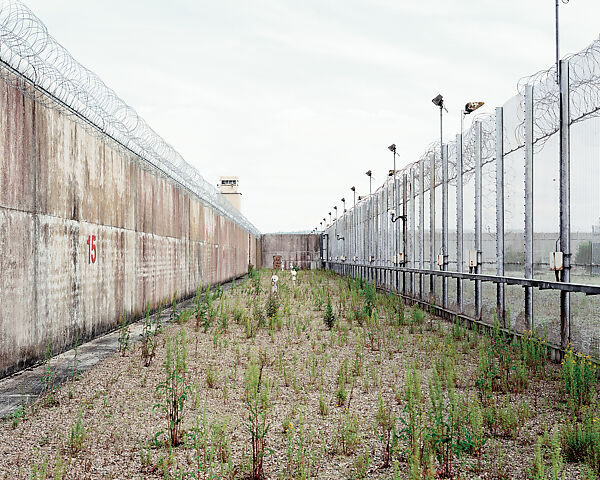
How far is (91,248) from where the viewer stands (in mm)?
8922

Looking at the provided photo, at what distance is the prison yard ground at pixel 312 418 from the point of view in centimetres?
394

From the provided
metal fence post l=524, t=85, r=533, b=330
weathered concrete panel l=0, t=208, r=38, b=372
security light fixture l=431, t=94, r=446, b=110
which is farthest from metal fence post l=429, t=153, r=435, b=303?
weathered concrete panel l=0, t=208, r=38, b=372

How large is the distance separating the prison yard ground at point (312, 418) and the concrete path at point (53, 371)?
16 cm

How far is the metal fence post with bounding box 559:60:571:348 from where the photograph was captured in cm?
705

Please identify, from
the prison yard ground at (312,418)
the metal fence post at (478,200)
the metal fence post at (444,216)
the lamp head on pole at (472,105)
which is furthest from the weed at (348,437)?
the lamp head on pole at (472,105)

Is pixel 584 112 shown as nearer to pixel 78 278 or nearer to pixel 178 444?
pixel 178 444

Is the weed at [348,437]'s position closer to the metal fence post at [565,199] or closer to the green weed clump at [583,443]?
the green weed clump at [583,443]

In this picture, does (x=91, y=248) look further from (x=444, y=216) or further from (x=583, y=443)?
(x=444, y=216)

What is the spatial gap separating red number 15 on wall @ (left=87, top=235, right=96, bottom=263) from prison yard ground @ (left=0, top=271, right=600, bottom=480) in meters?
1.72

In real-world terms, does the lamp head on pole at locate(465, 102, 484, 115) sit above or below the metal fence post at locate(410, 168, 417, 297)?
above

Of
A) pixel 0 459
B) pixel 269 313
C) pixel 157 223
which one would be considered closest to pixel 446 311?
pixel 269 313

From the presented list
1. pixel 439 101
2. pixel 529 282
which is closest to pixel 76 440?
pixel 529 282

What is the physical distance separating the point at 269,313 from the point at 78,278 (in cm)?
414

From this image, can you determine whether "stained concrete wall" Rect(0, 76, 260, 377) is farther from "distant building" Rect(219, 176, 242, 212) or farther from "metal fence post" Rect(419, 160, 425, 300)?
"distant building" Rect(219, 176, 242, 212)
